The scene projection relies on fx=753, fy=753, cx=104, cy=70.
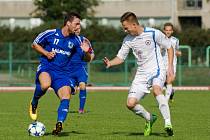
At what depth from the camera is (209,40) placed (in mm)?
57000

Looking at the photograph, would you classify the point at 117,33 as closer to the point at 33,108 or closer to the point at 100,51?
the point at 100,51

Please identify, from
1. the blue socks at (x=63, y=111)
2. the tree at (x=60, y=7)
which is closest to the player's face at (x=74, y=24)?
the blue socks at (x=63, y=111)

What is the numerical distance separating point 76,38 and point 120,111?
6969 millimetres

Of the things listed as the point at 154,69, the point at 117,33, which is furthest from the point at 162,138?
the point at 117,33

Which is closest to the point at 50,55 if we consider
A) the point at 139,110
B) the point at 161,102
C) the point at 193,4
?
the point at 139,110

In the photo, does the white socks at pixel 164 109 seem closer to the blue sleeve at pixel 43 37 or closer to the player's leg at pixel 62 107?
the player's leg at pixel 62 107

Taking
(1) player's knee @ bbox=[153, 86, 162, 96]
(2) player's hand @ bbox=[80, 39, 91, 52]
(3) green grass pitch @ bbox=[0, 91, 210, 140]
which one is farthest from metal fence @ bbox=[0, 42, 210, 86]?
(1) player's knee @ bbox=[153, 86, 162, 96]

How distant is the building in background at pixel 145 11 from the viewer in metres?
69.8

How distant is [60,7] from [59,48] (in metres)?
Answer: 43.2

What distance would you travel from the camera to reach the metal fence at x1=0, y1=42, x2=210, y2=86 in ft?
134

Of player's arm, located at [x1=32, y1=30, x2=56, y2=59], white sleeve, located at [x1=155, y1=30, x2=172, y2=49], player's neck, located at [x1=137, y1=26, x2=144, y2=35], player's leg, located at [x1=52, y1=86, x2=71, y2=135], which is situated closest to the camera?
player's leg, located at [x1=52, y1=86, x2=71, y2=135]

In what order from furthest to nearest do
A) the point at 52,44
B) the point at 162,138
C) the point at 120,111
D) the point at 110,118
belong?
the point at 120,111 → the point at 110,118 → the point at 52,44 → the point at 162,138

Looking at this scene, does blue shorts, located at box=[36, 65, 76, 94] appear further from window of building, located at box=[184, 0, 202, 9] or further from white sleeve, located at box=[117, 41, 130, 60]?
window of building, located at box=[184, 0, 202, 9]

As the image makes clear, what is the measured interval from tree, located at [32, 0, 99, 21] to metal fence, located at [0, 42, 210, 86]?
12.8 meters
